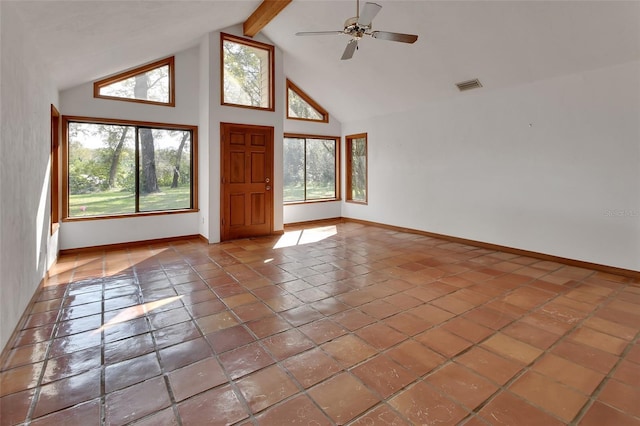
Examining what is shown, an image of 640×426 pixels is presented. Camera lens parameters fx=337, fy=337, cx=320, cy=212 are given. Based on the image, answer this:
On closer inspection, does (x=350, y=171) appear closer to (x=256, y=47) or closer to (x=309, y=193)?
(x=309, y=193)

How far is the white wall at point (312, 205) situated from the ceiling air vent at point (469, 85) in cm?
332

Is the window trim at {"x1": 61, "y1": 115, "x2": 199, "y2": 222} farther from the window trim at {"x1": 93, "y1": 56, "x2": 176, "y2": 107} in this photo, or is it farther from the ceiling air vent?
the ceiling air vent

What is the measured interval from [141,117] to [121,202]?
1.43 metres

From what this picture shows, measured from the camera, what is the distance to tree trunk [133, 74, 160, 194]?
18.1 ft

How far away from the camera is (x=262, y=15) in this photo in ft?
16.8

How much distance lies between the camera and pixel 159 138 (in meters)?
5.75

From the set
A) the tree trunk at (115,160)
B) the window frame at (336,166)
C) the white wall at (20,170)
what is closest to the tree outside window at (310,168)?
the window frame at (336,166)

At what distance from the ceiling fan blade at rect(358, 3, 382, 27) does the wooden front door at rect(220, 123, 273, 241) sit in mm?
3269

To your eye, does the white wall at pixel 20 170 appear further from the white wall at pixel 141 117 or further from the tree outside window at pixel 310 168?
the tree outside window at pixel 310 168

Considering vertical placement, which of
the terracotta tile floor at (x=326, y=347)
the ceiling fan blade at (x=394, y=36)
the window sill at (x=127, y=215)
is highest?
the ceiling fan blade at (x=394, y=36)

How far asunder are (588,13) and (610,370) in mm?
3507

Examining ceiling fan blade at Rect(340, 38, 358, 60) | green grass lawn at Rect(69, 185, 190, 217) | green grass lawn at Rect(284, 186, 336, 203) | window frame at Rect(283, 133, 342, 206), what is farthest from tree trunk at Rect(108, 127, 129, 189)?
ceiling fan blade at Rect(340, 38, 358, 60)

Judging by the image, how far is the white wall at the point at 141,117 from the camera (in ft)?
16.6

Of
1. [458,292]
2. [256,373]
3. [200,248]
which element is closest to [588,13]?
[458,292]
